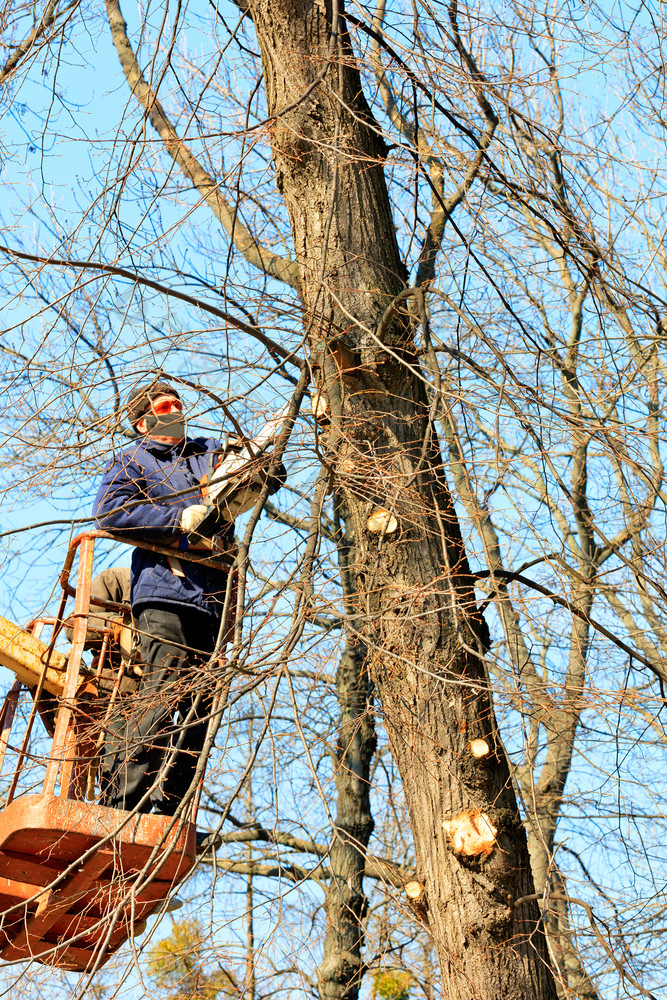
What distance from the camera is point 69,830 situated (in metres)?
3.73

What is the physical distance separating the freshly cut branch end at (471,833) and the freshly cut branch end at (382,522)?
1.02m

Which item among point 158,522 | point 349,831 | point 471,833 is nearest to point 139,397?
point 158,522

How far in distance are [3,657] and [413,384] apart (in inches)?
80.4

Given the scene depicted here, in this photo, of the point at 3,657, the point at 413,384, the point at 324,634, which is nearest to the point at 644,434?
the point at 413,384

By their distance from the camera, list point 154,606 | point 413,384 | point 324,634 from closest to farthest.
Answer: point 324,634, point 413,384, point 154,606

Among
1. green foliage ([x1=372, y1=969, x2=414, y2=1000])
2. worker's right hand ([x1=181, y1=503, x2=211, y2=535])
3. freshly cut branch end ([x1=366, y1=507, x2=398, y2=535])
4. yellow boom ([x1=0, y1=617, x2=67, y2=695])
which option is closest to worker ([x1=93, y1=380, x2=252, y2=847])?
worker's right hand ([x1=181, y1=503, x2=211, y2=535])

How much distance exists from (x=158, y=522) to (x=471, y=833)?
1.68 metres

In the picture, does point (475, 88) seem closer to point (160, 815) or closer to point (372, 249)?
point (372, 249)

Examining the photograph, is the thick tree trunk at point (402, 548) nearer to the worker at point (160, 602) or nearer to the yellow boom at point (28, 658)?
the worker at point (160, 602)

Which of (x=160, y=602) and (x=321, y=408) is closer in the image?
(x=321, y=408)

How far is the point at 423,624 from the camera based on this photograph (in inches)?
139

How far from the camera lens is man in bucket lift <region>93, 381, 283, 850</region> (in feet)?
12.6

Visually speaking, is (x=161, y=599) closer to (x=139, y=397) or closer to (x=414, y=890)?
(x=139, y=397)

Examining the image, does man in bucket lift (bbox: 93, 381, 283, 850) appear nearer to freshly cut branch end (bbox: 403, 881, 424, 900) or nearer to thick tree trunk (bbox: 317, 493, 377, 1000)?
freshly cut branch end (bbox: 403, 881, 424, 900)
